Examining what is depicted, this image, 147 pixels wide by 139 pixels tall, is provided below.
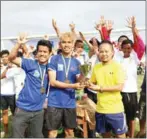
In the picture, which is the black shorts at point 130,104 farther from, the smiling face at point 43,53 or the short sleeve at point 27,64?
the short sleeve at point 27,64

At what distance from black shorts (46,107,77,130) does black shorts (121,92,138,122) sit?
4.25 feet

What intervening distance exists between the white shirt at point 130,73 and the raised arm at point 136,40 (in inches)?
6.2

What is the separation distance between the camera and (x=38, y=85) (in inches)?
210

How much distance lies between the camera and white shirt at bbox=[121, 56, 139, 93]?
20.8 ft

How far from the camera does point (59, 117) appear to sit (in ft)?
17.8

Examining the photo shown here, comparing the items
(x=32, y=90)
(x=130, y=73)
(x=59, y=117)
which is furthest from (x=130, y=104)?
(x=32, y=90)

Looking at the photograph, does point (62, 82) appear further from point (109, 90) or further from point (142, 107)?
point (142, 107)

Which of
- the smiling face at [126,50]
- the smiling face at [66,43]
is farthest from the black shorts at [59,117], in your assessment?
the smiling face at [126,50]

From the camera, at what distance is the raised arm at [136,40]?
20.3 feet

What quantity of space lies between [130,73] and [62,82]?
1.50 metres

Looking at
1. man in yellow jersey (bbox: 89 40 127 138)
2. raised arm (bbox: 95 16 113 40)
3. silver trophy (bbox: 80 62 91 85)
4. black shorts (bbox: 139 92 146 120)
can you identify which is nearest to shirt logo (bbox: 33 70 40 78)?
silver trophy (bbox: 80 62 91 85)

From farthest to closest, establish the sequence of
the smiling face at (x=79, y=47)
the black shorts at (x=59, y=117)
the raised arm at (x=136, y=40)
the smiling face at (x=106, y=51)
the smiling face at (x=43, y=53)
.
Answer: the smiling face at (x=79, y=47) → the raised arm at (x=136, y=40) → the black shorts at (x=59, y=117) → the smiling face at (x=43, y=53) → the smiling face at (x=106, y=51)

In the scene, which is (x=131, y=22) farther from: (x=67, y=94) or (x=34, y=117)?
(x=34, y=117)

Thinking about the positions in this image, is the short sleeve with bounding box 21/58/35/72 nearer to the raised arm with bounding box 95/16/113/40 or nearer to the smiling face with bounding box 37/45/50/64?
the smiling face with bounding box 37/45/50/64
